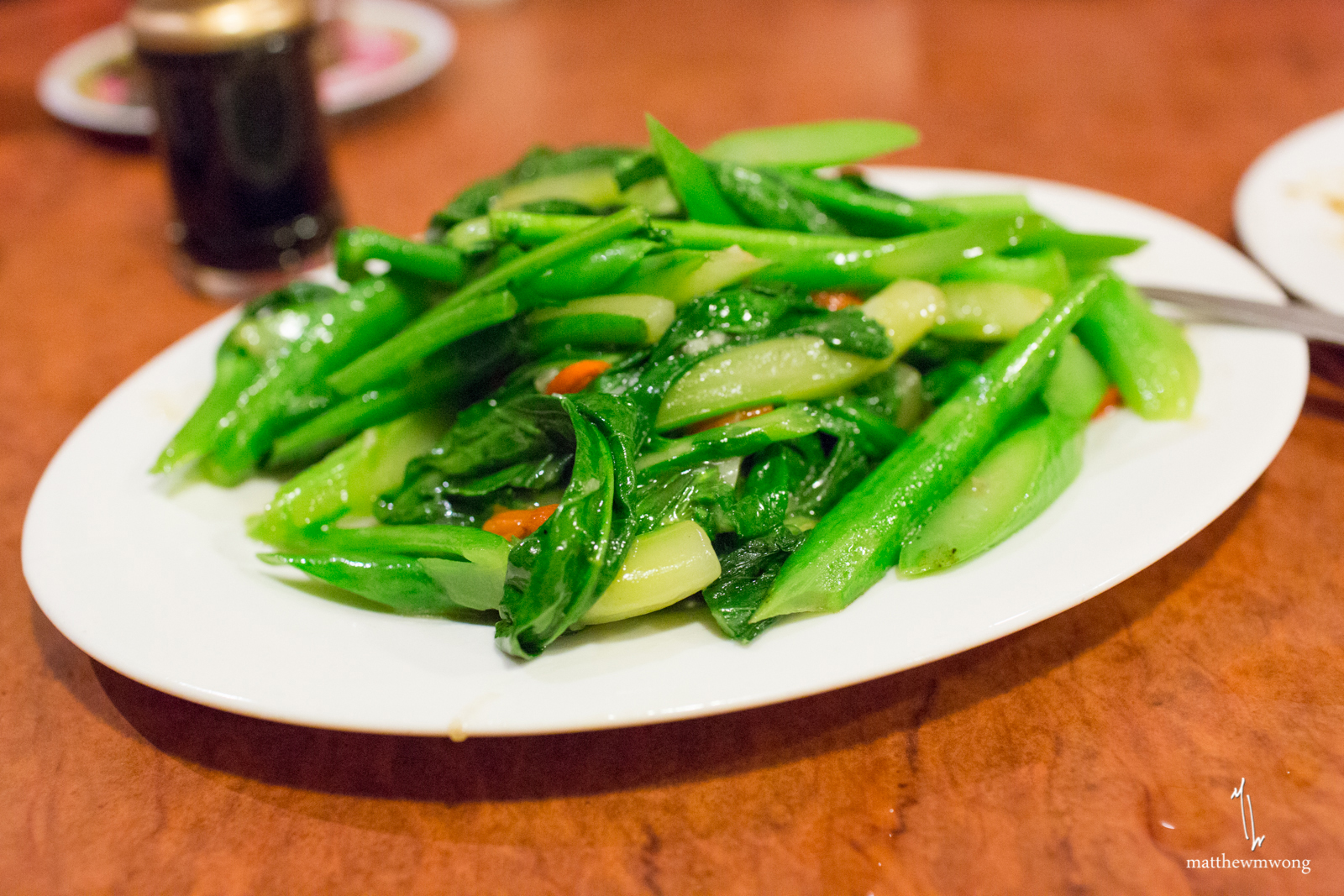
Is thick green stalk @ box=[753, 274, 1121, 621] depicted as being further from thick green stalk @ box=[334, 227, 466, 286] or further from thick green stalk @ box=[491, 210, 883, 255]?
thick green stalk @ box=[334, 227, 466, 286]

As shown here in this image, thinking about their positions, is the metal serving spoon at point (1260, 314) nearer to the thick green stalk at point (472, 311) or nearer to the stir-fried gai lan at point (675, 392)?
the stir-fried gai lan at point (675, 392)

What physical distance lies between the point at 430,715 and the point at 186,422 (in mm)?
1011

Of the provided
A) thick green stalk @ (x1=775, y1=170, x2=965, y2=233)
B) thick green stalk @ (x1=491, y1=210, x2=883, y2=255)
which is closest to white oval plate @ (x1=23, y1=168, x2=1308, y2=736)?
thick green stalk @ (x1=775, y1=170, x2=965, y2=233)

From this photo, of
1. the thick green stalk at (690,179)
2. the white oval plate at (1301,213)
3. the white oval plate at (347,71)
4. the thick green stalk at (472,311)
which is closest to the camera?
the thick green stalk at (472,311)

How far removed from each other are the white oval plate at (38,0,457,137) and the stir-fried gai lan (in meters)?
2.09

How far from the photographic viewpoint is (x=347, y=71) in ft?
13.9

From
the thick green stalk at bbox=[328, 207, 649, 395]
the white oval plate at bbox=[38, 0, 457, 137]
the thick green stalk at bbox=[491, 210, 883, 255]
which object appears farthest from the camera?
the white oval plate at bbox=[38, 0, 457, 137]

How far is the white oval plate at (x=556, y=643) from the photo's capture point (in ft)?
4.36
